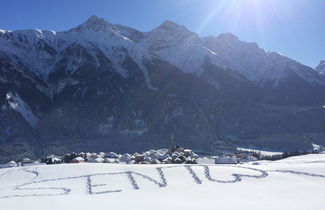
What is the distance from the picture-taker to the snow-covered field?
39.6 metres

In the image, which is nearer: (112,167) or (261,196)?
(261,196)

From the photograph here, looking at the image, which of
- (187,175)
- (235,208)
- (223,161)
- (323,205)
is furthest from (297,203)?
(223,161)

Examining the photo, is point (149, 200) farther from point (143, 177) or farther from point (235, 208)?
point (143, 177)

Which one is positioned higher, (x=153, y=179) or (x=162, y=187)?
(x=153, y=179)

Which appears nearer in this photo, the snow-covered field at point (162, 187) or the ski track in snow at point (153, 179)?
the snow-covered field at point (162, 187)

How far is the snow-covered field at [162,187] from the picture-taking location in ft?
130

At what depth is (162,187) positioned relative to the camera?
165 feet

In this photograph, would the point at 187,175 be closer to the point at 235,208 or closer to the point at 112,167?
the point at 112,167

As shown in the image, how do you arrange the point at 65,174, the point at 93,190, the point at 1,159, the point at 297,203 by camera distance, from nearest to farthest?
1. the point at 297,203
2. the point at 93,190
3. the point at 65,174
4. the point at 1,159

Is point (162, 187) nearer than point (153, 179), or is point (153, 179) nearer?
point (162, 187)

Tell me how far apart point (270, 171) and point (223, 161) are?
1862 inches

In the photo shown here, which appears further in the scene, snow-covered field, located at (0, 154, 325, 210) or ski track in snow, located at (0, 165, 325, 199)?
ski track in snow, located at (0, 165, 325, 199)

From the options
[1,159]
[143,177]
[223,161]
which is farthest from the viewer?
[1,159]

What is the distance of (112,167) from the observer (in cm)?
6297
